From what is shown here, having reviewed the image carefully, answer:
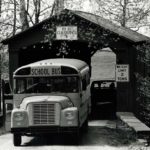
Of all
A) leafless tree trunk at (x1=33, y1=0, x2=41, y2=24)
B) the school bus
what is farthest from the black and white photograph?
leafless tree trunk at (x1=33, y1=0, x2=41, y2=24)

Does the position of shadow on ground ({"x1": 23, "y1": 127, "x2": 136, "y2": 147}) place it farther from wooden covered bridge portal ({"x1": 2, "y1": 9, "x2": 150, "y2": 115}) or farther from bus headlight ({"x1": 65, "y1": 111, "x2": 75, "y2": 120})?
wooden covered bridge portal ({"x1": 2, "y1": 9, "x2": 150, "y2": 115})

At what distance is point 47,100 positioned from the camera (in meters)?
15.2

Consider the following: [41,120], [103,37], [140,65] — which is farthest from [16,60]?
[41,120]

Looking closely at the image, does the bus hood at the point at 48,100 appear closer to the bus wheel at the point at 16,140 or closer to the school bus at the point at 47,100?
the school bus at the point at 47,100

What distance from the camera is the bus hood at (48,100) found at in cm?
1527

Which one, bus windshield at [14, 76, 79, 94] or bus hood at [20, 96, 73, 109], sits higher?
bus windshield at [14, 76, 79, 94]

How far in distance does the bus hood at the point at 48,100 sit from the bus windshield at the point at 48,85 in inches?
15.6

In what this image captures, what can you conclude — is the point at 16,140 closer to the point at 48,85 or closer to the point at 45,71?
the point at 48,85

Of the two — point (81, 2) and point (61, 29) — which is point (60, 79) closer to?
point (81, 2)

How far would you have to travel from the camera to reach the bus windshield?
1623 cm

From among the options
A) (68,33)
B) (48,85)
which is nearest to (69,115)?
(48,85)

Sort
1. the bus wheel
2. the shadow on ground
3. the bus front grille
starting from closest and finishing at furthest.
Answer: the bus front grille
the bus wheel
the shadow on ground

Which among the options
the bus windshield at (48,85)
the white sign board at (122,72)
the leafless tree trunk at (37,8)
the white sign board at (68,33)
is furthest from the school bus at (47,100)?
the leafless tree trunk at (37,8)

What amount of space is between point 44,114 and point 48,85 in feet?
4.37
